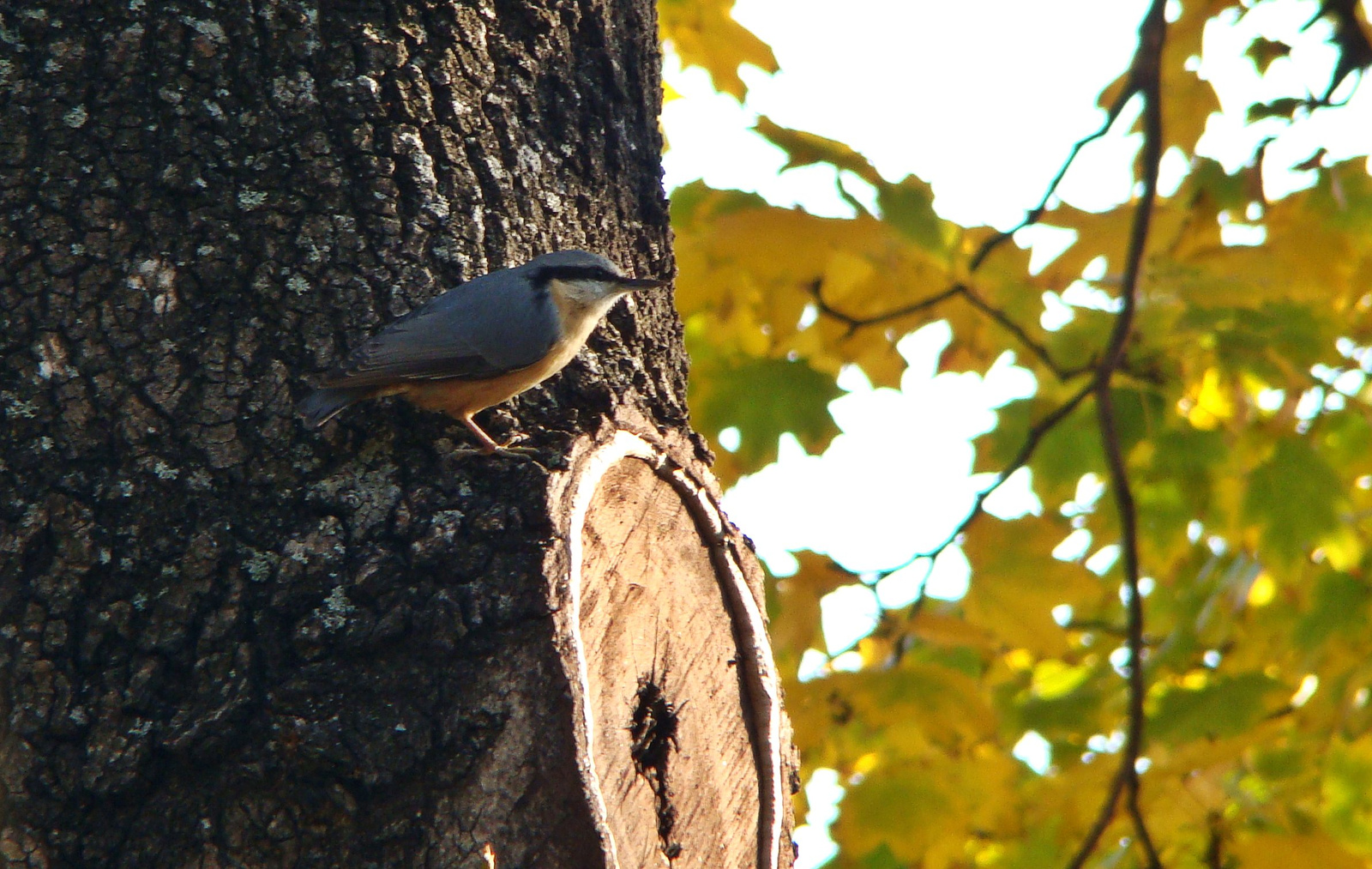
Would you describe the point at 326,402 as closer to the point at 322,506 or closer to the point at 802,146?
the point at 322,506

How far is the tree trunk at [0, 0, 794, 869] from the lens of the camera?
1.36 metres

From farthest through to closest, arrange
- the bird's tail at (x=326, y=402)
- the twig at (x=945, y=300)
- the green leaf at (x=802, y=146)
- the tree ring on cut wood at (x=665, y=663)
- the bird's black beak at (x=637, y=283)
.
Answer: the green leaf at (x=802, y=146)
the twig at (x=945, y=300)
the bird's black beak at (x=637, y=283)
the bird's tail at (x=326, y=402)
the tree ring on cut wood at (x=665, y=663)

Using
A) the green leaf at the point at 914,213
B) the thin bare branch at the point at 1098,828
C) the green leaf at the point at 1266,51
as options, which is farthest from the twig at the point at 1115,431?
the green leaf at the point at 1266,51

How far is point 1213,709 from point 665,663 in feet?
6.20

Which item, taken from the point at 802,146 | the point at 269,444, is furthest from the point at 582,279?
the point at 802,146

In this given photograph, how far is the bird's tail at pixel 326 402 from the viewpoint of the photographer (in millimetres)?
1633

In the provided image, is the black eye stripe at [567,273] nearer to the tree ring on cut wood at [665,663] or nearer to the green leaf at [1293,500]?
the tree ring on cut wood at [665,663]

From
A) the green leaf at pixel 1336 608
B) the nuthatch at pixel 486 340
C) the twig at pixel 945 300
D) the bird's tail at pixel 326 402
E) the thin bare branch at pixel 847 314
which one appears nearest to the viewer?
the bird's tail at pixel 326 402

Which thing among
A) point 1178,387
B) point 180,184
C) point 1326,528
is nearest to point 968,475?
point 1178,387

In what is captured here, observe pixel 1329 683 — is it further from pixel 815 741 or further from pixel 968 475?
pixel 815 741

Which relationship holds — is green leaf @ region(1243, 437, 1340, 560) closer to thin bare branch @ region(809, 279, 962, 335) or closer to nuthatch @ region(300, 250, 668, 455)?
thin bare branch @ region(809, 279, 962, 335)

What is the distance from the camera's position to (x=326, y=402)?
1.65 metres

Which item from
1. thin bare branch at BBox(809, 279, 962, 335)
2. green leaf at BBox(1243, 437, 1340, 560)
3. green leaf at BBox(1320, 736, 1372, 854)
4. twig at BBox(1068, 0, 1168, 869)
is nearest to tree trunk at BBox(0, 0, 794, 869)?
twig at BBox(1068, 0, 1168, 869)

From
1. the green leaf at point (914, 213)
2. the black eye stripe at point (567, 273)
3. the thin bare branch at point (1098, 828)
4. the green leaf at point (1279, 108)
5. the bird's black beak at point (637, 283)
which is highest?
the green leaf at point (1279, 108)
